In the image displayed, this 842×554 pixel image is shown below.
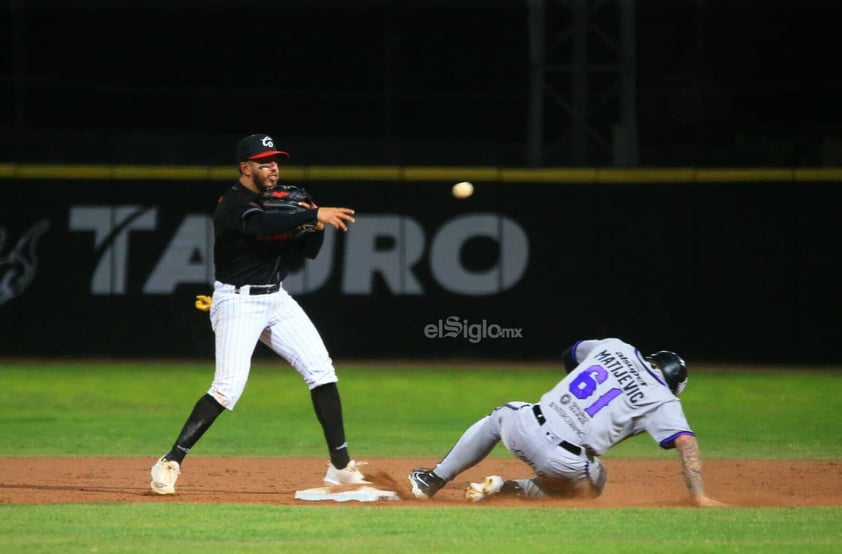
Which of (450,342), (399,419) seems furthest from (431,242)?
(399,419)

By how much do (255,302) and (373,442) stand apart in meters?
3.17

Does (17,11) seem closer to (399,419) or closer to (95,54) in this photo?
(95,54)

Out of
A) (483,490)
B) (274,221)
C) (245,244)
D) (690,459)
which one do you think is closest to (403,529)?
(483,490)

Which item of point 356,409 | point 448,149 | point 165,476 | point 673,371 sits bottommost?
point 356,409

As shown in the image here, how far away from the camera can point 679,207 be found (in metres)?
14.7

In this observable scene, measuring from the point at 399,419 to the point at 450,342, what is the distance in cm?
408

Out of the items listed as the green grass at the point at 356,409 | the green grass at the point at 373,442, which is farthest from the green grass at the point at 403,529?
the green grass at the point at 356,409

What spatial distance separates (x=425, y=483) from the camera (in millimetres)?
6660

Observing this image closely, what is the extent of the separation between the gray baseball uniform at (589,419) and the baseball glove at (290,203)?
1.24 m

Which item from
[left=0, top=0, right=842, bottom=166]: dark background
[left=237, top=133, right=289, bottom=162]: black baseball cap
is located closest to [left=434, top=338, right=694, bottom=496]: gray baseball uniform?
[left=237, top=133, right=289, bottom=162]: black baseball cap

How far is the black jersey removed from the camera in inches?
254

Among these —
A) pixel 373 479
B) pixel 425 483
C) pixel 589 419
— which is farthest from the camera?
pixel 373 479

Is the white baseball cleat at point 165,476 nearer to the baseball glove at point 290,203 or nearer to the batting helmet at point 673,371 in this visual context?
the baseball glove at point 290,203

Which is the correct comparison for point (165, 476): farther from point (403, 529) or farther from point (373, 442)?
point (373, 442)
